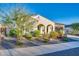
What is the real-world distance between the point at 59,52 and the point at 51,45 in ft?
0.39

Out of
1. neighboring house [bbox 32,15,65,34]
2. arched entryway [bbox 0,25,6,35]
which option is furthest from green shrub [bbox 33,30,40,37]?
arched entryway [bbox 0,25,6,35]

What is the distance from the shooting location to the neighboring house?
2494mm

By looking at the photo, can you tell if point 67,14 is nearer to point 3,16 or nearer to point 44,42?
point 44,42

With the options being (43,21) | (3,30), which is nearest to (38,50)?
(43,21)

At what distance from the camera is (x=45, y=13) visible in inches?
98.3

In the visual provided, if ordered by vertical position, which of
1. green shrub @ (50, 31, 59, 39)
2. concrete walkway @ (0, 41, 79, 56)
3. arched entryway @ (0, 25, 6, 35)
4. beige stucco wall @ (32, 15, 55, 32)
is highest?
beige stucco wall @ (32, 15, 55, 32)

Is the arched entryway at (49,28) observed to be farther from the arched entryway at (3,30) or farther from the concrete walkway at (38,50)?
the arched entryway at (3,30)

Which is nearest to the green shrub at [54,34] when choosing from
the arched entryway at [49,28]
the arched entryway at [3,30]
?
A: the arched entryway at [49,28]

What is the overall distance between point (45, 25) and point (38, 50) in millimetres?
287

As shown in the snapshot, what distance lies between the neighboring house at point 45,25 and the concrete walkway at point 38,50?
18 cm

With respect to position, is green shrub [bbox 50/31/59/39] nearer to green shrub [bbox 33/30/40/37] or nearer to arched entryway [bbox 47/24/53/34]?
arched entryway [bbox 47/24/53/34]

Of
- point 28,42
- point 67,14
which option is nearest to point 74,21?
point 67,14

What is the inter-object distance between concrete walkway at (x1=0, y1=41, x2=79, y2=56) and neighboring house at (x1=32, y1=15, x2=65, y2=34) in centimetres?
18

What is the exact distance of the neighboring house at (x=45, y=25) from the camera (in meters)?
2.49
